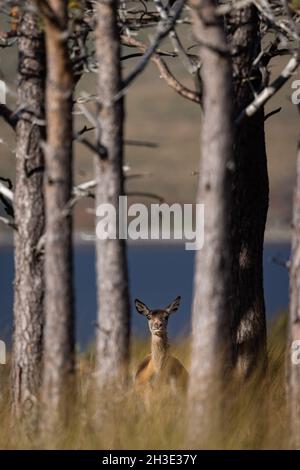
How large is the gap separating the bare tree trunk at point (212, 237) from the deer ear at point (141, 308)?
398cm

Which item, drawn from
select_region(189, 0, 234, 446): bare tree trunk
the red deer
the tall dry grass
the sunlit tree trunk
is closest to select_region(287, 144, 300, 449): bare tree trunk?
the tall dry grass

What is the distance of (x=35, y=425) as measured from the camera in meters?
12.1

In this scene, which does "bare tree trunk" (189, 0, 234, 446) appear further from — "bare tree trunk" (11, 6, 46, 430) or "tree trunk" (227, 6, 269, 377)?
"tree trunk" (227, 6, 269, 377)

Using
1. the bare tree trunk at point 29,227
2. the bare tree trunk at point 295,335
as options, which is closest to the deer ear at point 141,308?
the bare tree trunk at point 29,227

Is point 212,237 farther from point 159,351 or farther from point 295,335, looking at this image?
point 159,351

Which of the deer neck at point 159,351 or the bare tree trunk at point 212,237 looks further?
the deer neck at point 159,351

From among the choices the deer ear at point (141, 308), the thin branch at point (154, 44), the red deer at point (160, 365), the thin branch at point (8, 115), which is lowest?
the red deer at point (160, 365)

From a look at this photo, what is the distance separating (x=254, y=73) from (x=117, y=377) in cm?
573

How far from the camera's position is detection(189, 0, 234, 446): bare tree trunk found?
1091cm

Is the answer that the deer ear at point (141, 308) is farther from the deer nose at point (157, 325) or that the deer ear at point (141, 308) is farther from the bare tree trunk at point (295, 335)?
the bare tree trunk at point (295, 335)

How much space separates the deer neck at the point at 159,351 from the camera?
1494 cm

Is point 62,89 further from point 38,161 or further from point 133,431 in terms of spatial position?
point 133,431

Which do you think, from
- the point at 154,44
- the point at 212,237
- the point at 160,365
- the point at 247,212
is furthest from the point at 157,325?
the point at 154,44

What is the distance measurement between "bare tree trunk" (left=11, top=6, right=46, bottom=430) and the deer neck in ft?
7.02
